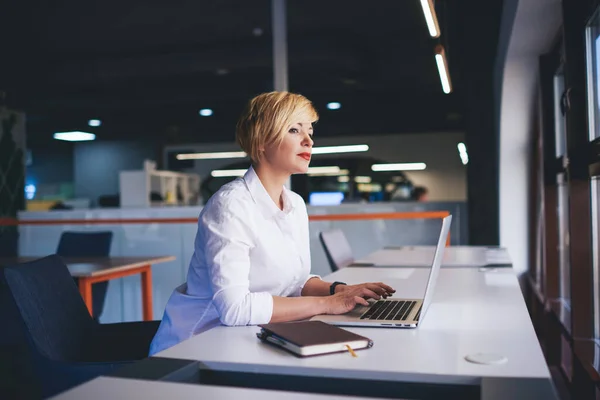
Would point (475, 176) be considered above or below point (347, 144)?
below

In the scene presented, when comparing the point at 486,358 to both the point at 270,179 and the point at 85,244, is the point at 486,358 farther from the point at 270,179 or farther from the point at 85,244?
the point at 85,244

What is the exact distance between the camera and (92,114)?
12.1m

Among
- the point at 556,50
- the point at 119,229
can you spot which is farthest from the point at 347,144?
the point at 556,50

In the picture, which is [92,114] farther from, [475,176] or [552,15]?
[552,15]

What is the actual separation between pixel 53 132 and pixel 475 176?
414 inches

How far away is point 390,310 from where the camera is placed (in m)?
1.74

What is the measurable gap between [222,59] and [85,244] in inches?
183

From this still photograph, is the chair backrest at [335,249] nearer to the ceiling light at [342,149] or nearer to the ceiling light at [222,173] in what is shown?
the ceiling light at [342,149]

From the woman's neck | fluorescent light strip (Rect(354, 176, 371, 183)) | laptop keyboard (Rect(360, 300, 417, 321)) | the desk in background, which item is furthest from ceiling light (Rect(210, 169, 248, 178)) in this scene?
laptop keyboard (Rect(360, 300, 417, 321))

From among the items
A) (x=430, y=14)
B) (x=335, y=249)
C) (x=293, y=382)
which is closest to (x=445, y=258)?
(x=335, y=249)

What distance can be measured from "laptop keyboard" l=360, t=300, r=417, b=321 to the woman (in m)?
0.04

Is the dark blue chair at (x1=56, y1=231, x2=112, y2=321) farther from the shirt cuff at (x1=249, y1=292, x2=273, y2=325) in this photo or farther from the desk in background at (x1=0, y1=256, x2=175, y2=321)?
the shirt cuff at (x1=249, y1=292, x2=273, y2=325)

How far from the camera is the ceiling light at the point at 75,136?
42.8ft

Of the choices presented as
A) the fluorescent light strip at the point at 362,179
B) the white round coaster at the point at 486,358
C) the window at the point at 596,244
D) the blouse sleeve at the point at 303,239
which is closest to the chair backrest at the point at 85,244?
the blouse sleeve at the point at 303,239
